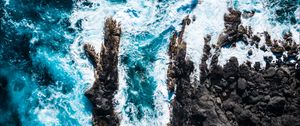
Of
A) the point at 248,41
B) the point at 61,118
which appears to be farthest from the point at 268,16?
the point at 61,118

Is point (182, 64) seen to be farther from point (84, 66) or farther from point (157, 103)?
point (84, 66)

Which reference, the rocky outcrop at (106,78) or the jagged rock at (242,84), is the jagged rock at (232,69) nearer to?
the jagged rock at (242,84)

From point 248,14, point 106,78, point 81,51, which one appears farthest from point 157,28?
point 248,14

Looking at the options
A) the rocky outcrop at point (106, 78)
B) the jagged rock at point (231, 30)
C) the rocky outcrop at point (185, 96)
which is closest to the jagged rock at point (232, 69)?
the jagged rock at point (231, 30)

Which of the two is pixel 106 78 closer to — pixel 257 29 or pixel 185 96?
pixel 185 96

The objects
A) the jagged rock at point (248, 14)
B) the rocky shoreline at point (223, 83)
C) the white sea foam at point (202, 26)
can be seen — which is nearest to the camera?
the rocky shoreline at point (223, 83)
